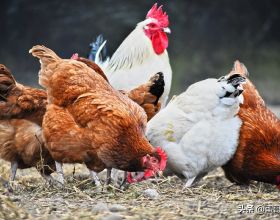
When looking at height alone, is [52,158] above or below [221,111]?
below

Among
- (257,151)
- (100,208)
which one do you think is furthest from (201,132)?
(100,208)

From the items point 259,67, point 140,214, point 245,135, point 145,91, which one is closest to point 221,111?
point 245,135

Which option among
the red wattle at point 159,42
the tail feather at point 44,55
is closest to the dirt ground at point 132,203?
the tail feather at point 44,55

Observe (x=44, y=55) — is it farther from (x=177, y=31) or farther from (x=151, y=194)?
(x=177, y=31)

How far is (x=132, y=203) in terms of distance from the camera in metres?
4.63

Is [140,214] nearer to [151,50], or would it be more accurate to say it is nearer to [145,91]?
[145,91]

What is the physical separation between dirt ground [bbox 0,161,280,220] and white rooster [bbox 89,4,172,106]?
142 centimetres

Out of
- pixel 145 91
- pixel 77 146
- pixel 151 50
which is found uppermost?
pixel 151 50

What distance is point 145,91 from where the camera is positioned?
609 centimetres

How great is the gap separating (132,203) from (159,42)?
9.14 feet

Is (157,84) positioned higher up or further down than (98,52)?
further down

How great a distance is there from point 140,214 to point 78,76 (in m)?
1.59

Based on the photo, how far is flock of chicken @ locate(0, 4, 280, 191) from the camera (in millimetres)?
5039

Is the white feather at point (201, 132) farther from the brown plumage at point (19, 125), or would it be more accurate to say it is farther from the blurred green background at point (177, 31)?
the blurred green background at point (177, 31)
